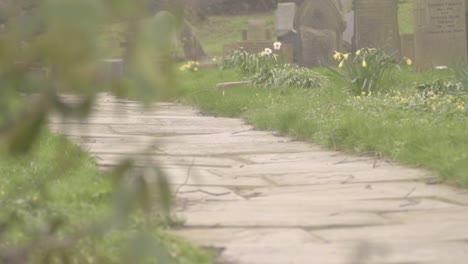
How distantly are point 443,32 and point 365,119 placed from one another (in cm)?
687

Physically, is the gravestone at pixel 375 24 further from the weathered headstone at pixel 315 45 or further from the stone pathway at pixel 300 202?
the stone pathway at pixel 300 202

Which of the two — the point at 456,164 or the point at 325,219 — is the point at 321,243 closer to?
the point at 325,219

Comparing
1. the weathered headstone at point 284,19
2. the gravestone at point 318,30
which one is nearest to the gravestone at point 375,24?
the gravestone at point 318,30

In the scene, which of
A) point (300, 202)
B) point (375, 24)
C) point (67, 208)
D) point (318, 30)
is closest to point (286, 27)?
point (318, 30)

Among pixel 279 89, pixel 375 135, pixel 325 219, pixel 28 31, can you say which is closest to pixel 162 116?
pixel 279 89

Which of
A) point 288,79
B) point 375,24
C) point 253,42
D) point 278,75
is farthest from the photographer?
point 253,42

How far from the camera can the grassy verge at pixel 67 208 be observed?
2988 millimetres

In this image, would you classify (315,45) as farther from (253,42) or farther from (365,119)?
(365,119)

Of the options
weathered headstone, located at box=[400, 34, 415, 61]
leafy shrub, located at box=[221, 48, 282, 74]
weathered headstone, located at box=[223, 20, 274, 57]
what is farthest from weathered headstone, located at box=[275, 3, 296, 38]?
leafy shrub, located at box=[221, 48, 282, 74]

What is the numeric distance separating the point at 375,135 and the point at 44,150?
241cm

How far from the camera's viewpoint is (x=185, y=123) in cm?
1002

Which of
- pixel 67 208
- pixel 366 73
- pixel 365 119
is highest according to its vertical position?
pixel 67 208

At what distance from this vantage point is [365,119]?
8.09m

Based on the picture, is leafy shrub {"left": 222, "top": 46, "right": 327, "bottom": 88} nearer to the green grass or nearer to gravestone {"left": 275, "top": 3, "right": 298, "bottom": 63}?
gravestone {"left": 275, "top": 3, "right": 298, "bottom": 63}
